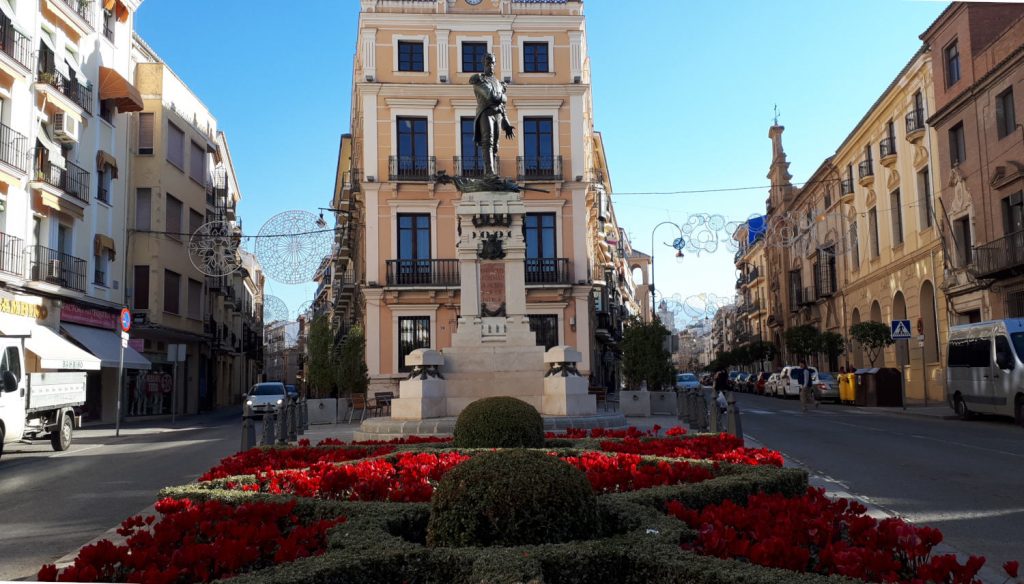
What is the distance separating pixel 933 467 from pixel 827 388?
24.9m

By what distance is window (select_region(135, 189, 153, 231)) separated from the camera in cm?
3494

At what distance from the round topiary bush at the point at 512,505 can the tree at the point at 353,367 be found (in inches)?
993

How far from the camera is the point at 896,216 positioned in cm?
3731

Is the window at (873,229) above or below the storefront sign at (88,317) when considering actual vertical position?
above

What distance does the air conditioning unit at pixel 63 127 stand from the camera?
28047mm

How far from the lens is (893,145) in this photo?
36781 mm

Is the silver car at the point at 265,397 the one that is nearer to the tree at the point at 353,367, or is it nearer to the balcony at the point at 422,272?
the tree at the point at 353,367

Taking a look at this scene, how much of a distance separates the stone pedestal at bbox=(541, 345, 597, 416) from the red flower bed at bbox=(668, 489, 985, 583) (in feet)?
35.8

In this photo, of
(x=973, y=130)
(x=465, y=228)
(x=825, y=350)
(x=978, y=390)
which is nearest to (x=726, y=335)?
(x=825, y=350)

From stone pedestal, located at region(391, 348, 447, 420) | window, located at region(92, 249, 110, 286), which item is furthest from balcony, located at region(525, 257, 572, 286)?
stone pedestal, located at region(391, 348, 447, 420)

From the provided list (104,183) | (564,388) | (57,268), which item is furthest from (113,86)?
(564,388)

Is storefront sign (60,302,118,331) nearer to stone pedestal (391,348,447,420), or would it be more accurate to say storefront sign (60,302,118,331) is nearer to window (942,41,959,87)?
stone pedestal (391,348,447,420)

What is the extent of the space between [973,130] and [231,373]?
47.5 metres

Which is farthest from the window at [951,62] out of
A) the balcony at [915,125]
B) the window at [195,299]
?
the window at [195,299]
